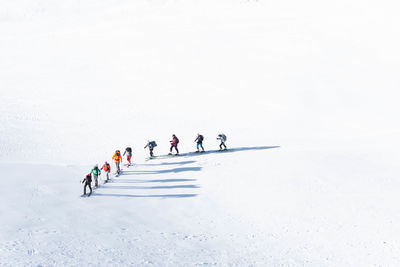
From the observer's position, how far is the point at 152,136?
91.3 feet

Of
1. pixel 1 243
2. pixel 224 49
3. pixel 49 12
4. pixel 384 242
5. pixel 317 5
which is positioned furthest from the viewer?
pixel 49 12

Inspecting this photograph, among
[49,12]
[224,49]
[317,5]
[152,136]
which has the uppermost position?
[49,12]

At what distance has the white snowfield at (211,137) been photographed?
1150 centimetres

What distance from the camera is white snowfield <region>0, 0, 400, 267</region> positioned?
37.7ft

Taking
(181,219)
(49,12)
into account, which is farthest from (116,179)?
(49,12)

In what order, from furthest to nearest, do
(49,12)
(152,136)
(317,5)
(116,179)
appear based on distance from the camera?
(49,12)
(317,5)
(152,136)
(116,179)

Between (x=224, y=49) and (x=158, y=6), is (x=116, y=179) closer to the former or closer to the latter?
(x=224, y=49)

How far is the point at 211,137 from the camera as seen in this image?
90.9 feet

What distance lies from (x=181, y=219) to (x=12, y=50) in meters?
54.9

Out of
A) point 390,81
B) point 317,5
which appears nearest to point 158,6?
point 317,5

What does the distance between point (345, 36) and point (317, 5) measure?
2063 cm

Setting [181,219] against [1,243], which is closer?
[1,243]

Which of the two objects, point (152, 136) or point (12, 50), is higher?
point (12, 50)

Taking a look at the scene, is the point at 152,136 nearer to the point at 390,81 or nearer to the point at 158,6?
the point at 390,81
